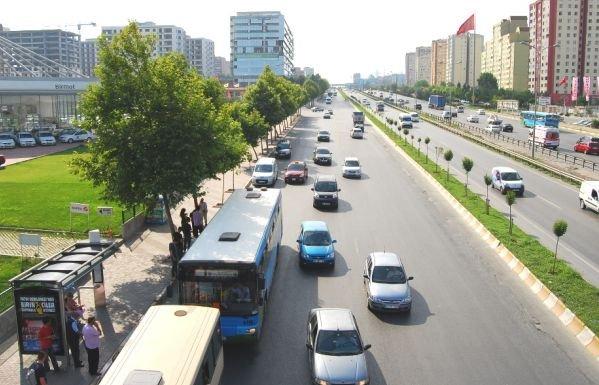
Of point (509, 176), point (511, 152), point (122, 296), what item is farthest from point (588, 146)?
point (122, 296)

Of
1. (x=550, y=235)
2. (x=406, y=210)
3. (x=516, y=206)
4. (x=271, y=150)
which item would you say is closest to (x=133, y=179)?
(x=406, y=210)

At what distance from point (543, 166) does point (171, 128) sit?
35.3m

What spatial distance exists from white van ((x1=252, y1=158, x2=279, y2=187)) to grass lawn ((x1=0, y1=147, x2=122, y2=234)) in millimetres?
10508

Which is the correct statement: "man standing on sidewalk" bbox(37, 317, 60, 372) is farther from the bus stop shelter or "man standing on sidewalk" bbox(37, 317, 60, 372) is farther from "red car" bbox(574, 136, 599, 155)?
"red car" bbox(574, 136, 599, 155)

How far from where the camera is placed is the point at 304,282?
20.3 m

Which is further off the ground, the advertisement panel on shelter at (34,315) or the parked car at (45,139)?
the parked car at (45,139)

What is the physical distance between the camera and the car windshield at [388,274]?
18.0 m

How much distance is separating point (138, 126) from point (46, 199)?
50.5 feet

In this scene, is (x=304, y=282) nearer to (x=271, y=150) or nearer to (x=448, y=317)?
(x=448, y=317)

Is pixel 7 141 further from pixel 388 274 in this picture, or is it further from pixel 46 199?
pixel 388 274

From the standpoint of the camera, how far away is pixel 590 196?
3097 cm

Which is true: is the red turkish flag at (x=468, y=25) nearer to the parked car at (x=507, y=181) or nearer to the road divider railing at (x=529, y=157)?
the road divider railing at (x=529, y=157)

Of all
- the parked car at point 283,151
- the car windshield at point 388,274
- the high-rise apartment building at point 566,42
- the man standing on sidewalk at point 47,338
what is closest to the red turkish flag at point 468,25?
the parked car at point 283,151

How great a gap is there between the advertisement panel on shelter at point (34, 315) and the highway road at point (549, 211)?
17660mm
